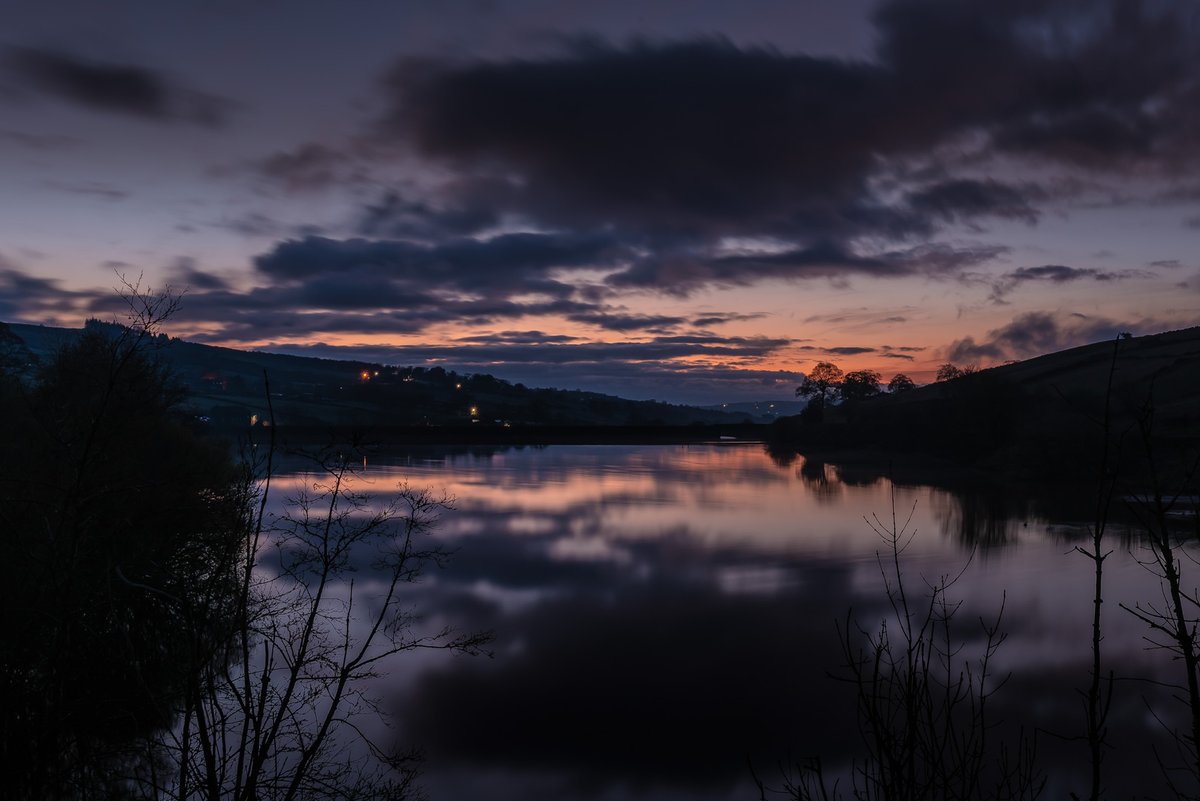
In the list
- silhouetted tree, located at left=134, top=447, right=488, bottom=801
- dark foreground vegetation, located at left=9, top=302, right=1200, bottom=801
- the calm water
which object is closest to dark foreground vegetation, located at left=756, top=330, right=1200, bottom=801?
dark foreground vegetation, located at left=9, top=302, right=1200, bottom=801

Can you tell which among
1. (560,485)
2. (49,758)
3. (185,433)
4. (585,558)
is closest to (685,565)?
(585,558)

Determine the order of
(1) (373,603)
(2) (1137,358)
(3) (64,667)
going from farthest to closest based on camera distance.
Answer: (2) (1137,358)
(1) (373,603)
(3) (64,667)

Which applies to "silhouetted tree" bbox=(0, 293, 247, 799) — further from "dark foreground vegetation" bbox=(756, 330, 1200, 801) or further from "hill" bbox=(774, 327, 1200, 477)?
"hill" bbox=(774, 327, 1200, 477)

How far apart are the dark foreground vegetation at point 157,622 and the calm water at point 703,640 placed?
256 cm

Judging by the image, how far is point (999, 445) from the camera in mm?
85938

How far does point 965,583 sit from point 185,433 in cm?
3712

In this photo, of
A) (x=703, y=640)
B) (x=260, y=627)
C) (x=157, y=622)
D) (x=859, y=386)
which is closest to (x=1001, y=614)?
(x=157, y=622)

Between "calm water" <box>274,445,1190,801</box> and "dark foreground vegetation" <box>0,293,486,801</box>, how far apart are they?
8.39 feet

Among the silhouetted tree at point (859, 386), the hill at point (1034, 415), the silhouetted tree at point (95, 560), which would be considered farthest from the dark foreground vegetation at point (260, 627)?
the silhouetted tree at point (859, 386)

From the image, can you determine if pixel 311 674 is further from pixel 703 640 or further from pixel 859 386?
pixel 859 386

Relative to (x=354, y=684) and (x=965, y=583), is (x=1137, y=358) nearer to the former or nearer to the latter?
(x=965, y=583)

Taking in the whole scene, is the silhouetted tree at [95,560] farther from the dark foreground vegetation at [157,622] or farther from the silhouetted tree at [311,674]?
the silhouetted tree at [311,674]

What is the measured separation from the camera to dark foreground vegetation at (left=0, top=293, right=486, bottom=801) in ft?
21.9

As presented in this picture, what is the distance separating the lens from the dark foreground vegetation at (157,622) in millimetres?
6672
